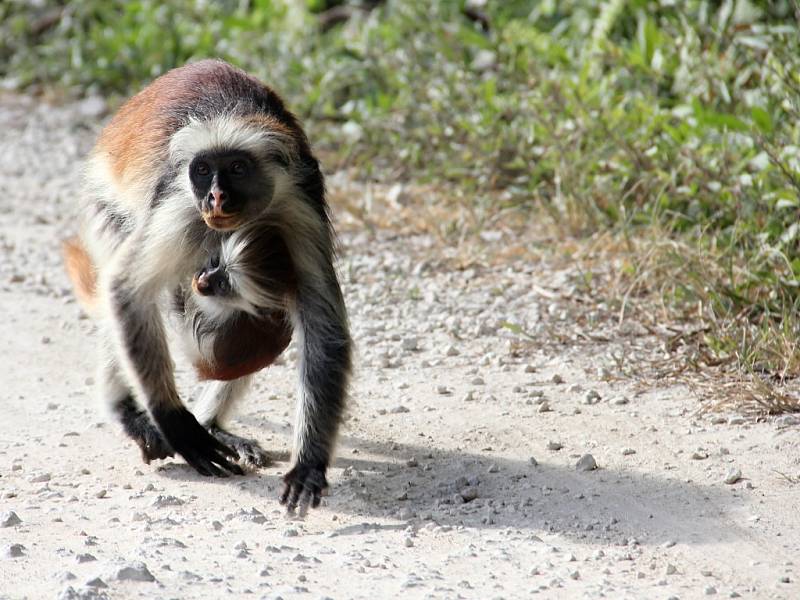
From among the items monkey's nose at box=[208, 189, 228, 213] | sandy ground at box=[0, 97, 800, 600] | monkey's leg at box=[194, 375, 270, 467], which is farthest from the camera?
monkey's leg at box=[194, 375, 270, 467]

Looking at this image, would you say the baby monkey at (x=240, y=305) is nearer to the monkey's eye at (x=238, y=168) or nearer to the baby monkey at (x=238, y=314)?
the baby monkey at (x=238, y=314)

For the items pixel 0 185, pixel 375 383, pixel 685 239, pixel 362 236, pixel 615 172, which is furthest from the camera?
pixel 0 185

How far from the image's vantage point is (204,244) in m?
5.19

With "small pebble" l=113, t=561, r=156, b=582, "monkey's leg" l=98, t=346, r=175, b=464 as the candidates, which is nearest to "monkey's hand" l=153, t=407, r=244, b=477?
"monkey's leg" l=98, t=346, r=175, b=464

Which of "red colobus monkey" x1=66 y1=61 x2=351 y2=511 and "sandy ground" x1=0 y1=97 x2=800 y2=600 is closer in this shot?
"sandy ground" x1=0 y1=97 x2=800 y2=600

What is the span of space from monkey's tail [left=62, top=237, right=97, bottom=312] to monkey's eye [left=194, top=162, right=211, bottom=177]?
115 centimetres

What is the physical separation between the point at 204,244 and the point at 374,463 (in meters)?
1.21

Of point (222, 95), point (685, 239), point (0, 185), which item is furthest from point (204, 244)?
point (0, 185)

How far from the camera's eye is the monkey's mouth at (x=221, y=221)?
480 centimetres

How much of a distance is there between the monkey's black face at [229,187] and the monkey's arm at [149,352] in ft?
1.34

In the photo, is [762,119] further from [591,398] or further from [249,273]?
[249,273]

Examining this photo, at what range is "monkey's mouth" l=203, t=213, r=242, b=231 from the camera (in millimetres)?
4801

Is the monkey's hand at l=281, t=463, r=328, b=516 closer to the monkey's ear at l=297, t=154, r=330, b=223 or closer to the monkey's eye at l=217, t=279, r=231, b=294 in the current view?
the monkey's eye at l=217, t=279, r=231, b=294

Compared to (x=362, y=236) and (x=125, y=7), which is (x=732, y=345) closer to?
(x=362, y=236)
